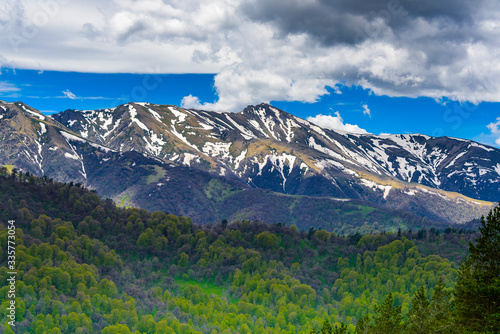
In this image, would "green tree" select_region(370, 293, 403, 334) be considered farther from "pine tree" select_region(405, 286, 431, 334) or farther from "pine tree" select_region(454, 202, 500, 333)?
"pine tree" select_region(454, 202, 500, 333)

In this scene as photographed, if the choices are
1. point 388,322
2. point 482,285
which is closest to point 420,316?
point 388,322

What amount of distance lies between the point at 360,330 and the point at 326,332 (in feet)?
18.5

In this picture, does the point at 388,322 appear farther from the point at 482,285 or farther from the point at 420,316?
the point at 482,285

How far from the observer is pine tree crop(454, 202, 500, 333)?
42750mm

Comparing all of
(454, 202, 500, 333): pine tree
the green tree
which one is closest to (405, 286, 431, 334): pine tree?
the green tree

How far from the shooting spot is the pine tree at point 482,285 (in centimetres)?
4275

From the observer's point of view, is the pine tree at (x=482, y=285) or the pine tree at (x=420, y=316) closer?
the pine tree at (x=482, y=285)

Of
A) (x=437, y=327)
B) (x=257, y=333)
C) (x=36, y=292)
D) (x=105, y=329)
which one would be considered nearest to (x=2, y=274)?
(x=36, y=292)

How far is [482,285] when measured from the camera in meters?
43.1

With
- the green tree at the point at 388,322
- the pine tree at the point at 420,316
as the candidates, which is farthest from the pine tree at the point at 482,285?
the green tree at the point at 388,322

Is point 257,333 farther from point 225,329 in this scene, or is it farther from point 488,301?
point 488,301

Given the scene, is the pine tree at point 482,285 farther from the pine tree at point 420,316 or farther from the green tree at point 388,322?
the green tree at point 388,322

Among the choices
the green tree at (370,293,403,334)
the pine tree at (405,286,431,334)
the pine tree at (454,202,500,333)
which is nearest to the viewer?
the pine tree at (454,202,500,333)

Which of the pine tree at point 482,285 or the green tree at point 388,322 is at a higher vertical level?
the pine tree at point 482,285
